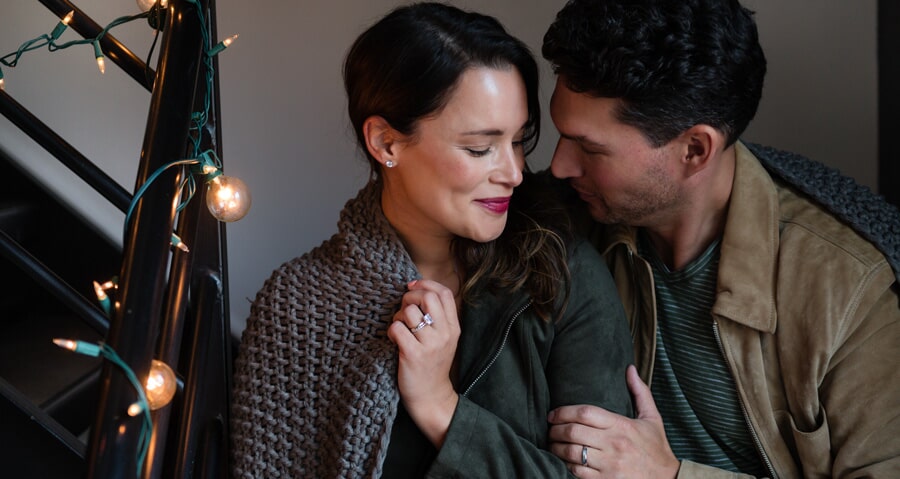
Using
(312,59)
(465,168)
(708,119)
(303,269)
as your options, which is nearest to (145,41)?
(312,59)

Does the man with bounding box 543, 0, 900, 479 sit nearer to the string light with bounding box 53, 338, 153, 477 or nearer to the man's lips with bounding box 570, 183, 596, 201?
the man's lips with bounding box 570, 183, 596, 201

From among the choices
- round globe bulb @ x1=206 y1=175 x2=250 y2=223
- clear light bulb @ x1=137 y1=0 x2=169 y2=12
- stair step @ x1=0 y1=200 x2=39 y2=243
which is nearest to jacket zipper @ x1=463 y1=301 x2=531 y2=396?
round globe bulb @ x1=206 y1=175 x2=250 y2=223

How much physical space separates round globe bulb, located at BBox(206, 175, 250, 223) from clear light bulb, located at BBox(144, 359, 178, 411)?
0.90 feet

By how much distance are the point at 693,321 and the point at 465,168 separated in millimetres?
622

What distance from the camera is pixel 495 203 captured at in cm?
148

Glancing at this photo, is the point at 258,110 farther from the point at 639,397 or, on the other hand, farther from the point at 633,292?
the point at 639,397

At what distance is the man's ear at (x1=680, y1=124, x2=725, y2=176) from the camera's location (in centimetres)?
156

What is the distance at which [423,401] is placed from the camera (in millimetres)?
1401

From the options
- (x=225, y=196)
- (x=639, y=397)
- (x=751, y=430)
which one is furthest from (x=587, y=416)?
(x=225, y=196)

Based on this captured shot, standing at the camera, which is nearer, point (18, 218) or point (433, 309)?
point (433, 309)

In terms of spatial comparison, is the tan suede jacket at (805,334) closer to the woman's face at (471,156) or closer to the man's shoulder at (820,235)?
the man's shoulder at (820,235)

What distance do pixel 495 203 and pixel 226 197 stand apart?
1.68 feet

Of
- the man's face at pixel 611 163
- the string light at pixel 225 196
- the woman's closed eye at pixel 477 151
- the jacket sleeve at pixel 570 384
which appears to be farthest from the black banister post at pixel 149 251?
the man's face at pixel 611 163

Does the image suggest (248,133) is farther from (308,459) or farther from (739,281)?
(739,281)
